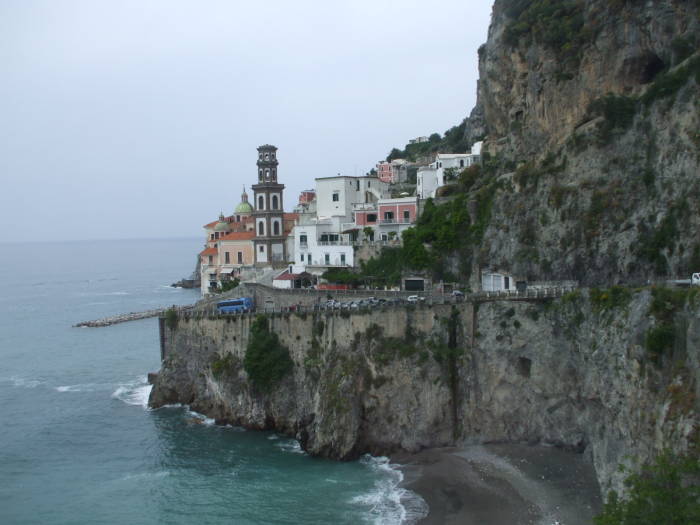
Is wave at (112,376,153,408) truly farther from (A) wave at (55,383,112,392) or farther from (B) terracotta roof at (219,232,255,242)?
(B) terracotta roof at (219,232,255,242)

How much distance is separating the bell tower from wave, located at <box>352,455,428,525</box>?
1547 inches

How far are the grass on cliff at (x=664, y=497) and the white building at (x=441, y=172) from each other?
49449 millimetres

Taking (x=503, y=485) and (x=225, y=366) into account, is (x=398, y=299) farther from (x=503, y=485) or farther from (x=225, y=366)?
(x=503, y=485)

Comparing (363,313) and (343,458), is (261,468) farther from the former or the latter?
A: (363,313)

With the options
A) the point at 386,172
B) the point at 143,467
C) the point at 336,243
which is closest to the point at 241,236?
the point at 336,243

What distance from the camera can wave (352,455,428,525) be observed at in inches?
1372

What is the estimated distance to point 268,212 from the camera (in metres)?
76.2

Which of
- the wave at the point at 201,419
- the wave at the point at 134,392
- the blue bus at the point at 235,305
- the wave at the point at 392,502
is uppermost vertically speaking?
the blue bus at the point at 235,305

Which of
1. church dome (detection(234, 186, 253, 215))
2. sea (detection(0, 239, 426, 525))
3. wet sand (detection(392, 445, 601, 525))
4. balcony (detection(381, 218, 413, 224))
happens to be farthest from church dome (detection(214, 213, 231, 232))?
wet sand (detection(392, 445, 601, 525))

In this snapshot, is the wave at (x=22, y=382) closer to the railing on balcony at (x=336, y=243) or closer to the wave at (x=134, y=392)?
the wave at (x=134, y=392)

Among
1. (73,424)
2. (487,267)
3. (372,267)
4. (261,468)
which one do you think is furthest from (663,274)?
(73,424)

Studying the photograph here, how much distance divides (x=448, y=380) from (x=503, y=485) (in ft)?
25.9

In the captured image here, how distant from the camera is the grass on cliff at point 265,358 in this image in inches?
1951

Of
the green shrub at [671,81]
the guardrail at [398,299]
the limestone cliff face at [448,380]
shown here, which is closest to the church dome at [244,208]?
the guardrail at [398,299]
